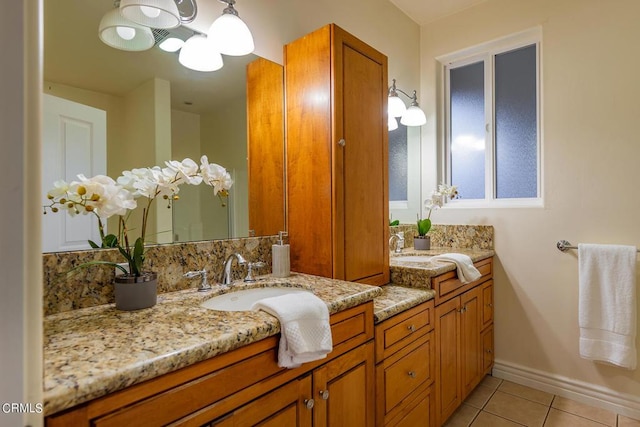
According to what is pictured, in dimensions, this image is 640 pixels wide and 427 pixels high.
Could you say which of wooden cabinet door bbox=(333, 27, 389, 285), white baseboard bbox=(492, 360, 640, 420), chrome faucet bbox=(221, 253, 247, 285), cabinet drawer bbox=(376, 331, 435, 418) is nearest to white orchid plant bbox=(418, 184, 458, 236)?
wooden cabinet door bbox=(333, 27, 389, 285)

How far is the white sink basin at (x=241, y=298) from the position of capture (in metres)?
1.17

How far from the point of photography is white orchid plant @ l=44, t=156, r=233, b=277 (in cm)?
87

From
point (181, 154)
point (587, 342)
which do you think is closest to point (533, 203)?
point (587, 342)

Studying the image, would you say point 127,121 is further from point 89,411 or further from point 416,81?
point 416,81

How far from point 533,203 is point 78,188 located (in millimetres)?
2418

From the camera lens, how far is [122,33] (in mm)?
1131

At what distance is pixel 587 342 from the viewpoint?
6.20 ft

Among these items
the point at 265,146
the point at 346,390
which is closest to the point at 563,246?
the point at 346,390

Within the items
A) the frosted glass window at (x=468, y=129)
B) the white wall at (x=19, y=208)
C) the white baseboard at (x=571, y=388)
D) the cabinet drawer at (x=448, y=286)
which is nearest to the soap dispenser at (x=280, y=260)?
the cabinet drawer at (x=448, y=286)

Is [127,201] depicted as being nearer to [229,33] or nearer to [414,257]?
[229,33]

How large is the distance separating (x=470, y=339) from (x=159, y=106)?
2013mm

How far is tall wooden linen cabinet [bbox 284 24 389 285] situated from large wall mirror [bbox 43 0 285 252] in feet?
0.64

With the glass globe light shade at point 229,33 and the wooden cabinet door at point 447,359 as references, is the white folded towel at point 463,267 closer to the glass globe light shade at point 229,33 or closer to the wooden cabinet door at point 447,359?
the wooden cabinet door at point 447,359

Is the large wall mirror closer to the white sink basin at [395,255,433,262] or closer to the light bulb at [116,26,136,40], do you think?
the light bulb at [116,26,136,40]
